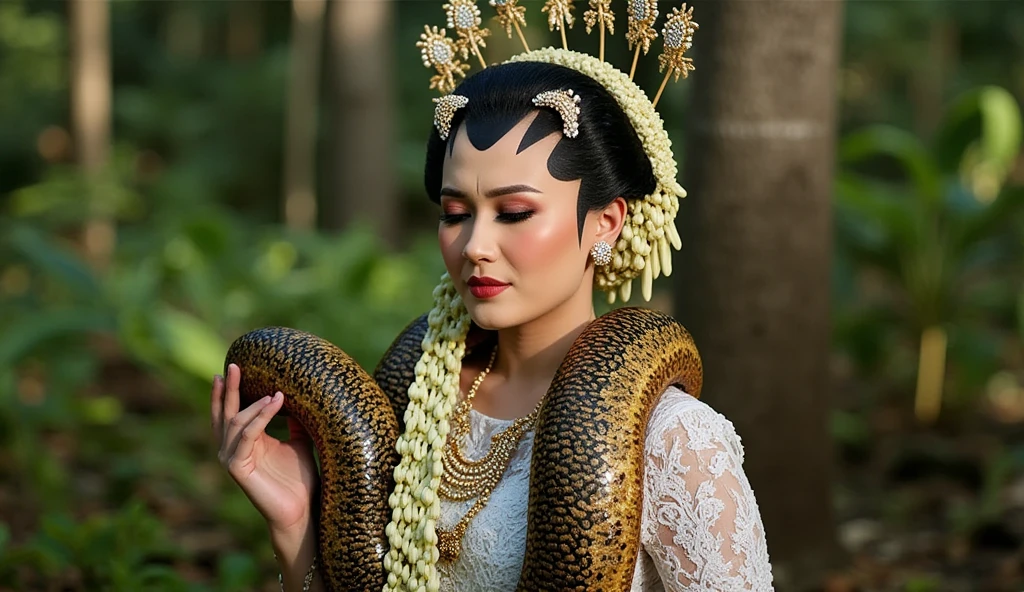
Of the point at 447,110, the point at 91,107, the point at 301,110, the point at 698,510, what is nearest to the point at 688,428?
the point at 698,510

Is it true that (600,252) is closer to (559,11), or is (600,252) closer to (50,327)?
(559,11)

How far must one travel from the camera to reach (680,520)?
1.96 meters

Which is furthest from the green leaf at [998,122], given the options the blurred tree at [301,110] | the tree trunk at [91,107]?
the blurred tree at [301,110]

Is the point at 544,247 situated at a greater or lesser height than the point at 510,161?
lesser

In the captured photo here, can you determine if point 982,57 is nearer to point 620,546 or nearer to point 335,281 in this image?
point 335,281

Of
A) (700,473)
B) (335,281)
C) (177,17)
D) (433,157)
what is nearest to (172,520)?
(335,281)

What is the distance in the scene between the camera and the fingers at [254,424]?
83.1 inches

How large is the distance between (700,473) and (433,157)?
834mm

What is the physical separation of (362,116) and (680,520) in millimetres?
7545

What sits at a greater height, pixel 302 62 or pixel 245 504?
pixel 302 62

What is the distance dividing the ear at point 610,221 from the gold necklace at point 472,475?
36 centimetres

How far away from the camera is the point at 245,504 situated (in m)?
4.49

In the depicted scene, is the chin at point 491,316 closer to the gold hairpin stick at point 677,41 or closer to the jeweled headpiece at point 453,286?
the jeweled headpiece at point 453,286

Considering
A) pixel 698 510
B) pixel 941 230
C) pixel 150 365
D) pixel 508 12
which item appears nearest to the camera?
pixel 698 510
